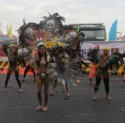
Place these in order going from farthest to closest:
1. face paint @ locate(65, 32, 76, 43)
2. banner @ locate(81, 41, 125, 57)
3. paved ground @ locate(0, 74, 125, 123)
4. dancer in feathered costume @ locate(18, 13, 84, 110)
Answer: banner @ locate(81, 41, 125, 57) → face paint @ locate(65, 32, 76, 43) → dancer in feathered costume @ locate(18, 13, 84, 110) → paved ground @ locate(0, 74, 125, 123)

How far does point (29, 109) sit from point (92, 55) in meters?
→ 5.54

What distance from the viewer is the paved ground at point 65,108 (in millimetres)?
9234

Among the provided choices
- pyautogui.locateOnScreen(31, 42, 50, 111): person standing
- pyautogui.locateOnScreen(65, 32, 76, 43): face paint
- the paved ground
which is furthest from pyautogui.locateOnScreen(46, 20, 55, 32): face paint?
the paved ground

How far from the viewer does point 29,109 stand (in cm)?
1050

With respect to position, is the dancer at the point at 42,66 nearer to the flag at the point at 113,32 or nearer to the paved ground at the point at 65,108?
the paved ground at the point at 65,108

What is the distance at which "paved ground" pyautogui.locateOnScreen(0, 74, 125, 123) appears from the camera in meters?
9.23

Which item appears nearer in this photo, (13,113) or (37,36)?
(13,113)

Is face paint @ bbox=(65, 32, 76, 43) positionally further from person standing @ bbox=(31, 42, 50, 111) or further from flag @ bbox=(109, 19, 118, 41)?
flag @ bbox=(109, 19, 118, 41)

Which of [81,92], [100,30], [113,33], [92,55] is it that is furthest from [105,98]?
[113,33]

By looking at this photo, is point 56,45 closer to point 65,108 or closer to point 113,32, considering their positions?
point 65,108

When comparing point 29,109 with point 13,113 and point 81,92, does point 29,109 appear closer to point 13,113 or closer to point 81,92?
point 13,113

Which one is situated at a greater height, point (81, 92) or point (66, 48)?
point (66, 48)

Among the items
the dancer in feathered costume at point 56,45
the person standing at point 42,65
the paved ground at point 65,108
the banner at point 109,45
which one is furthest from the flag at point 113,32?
the person standing at point 42,65

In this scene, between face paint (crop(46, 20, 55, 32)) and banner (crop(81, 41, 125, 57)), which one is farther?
banner (crop(81, 41, 125, 57))
